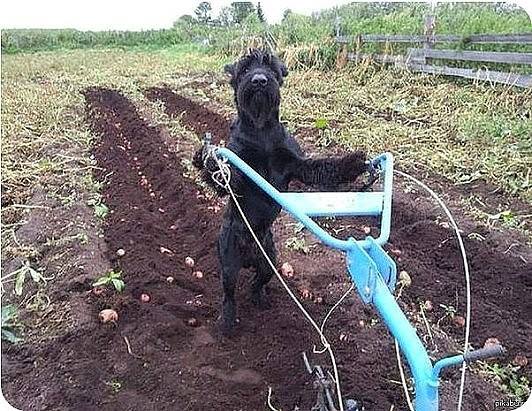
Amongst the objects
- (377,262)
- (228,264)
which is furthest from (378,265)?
(228,264)

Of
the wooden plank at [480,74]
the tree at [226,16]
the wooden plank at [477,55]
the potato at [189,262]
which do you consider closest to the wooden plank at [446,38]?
the wooden plank at [477,55]

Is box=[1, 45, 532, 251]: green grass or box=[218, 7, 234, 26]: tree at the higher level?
box=[218, 7, 234, 26]: tree

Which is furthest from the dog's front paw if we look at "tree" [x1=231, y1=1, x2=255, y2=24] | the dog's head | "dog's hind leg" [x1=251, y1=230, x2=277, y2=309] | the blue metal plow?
"tree" [x1=231, y1=1, x2=255, y2=24]

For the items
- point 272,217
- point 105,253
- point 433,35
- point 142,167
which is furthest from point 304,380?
point 433,35

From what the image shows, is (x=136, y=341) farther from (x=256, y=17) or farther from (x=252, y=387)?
(x=256, y=17)

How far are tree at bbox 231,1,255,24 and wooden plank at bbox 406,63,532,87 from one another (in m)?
4.40

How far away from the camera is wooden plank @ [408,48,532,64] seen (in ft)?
22.4

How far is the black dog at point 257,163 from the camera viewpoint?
104 inches

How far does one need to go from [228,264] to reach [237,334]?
33cm

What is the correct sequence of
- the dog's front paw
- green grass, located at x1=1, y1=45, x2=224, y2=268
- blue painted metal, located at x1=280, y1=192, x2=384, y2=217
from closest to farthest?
blue painted metal, located at x1=280, y1=192, x2=384, y2=217 < the dog's front paw < green grass, located at x1=1, y1=45, x2=224, y2=268

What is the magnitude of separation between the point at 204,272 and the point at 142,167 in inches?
93.8

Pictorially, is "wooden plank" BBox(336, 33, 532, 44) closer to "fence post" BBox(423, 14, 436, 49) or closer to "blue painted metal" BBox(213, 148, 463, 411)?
"fence post" BBox(423, 14, 436, 49)

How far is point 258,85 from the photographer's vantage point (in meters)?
2.62

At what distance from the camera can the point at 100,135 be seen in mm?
6809
